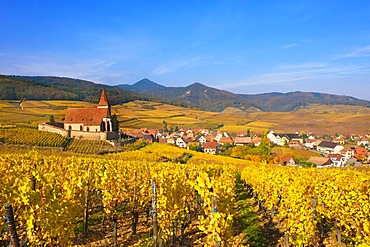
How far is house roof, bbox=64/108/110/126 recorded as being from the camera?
2719 inches

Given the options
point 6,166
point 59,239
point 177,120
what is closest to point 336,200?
point 59,239

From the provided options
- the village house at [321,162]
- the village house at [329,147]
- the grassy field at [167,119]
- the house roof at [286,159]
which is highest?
the grassy field at [167,119]

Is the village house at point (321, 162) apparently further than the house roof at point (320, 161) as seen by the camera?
No

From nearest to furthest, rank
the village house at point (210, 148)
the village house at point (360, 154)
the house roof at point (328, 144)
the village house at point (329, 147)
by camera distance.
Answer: the village house at point (360, 154) < the village house at point (210, 148) < the village house at point (329, 147) < the house roof at point (328, 144)

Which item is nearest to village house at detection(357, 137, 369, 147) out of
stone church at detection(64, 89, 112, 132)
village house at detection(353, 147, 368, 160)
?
village house at detection(353, 147, 368, 160)

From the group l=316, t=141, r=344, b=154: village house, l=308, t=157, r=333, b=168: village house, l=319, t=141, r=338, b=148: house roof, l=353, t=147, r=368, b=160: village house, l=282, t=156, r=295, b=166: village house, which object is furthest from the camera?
l=319, t=141, r=338, b=148: house roof

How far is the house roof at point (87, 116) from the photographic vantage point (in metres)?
69.1

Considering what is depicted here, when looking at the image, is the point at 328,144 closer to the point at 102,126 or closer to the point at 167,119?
the point at 167,119

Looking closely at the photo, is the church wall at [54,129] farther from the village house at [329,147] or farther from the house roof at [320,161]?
the village house at [329,147]

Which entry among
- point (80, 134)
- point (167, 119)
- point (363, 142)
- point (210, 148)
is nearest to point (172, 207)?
point (80, 134)

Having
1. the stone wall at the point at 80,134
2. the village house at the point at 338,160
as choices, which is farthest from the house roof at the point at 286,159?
the stone wall at the point at 80,134

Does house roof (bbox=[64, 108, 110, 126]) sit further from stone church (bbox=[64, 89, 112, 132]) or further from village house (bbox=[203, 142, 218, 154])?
village house (bbox=[203, 142, 218, 154])

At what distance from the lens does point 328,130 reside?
157500 mm

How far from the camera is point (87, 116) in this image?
70500 mm
